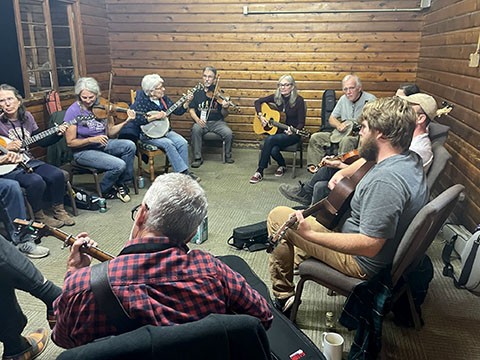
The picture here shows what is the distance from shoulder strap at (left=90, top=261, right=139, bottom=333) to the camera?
3.15 ft

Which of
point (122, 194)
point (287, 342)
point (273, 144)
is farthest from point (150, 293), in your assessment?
point (273, 144)

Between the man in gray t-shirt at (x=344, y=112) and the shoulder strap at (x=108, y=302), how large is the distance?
140 inches

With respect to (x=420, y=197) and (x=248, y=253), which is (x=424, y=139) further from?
(x=248, y=253)

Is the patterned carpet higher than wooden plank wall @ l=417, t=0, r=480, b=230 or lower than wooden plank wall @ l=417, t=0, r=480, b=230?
lower

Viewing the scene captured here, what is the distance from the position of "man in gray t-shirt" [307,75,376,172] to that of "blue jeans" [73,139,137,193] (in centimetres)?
200

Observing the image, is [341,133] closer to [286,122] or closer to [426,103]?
[286,122]

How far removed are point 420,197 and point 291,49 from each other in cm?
425

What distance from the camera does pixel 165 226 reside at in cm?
111

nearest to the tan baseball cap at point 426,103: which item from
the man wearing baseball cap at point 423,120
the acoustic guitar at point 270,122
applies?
the man wearing baseball cap at point 423,120

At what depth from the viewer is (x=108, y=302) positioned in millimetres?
962

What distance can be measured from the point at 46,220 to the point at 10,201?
41 centimetres

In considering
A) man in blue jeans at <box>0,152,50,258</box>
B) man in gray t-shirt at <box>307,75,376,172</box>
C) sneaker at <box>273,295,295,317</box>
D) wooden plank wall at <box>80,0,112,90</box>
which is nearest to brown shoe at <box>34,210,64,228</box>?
man in blue jeans at <box>0,152,50,258</box>

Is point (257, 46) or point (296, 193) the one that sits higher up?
point (257, 46)

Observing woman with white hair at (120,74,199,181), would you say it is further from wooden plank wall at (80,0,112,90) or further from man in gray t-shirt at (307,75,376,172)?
wooden plank wall at (80,0,112,90)
